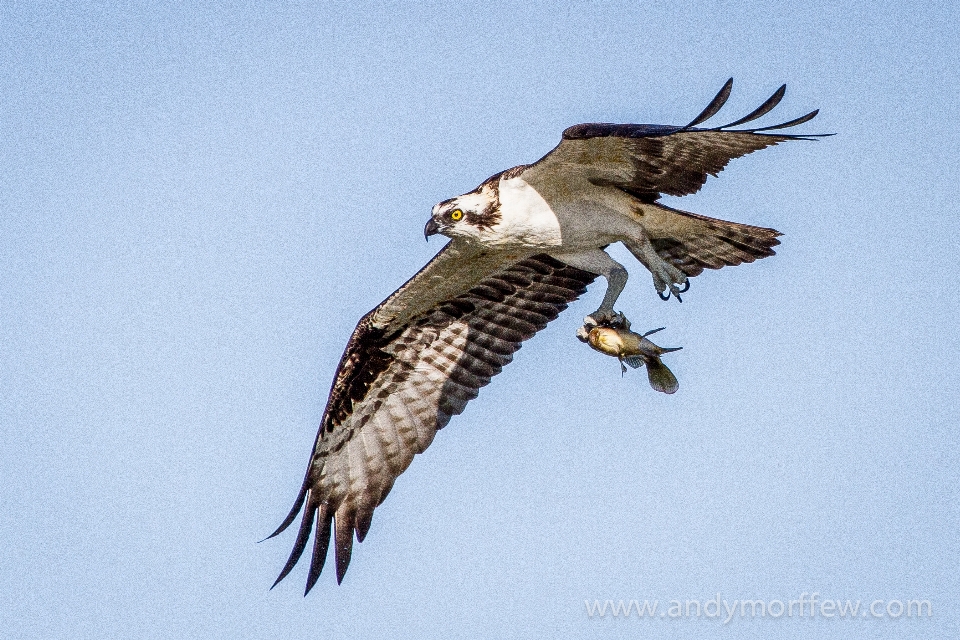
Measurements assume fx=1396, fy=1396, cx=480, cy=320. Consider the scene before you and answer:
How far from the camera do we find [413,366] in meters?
12.3

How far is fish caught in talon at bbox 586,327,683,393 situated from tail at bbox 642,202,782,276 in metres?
1.13

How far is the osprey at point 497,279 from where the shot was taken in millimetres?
10758

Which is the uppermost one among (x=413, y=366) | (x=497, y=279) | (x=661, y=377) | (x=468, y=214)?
(x=468, y=214)

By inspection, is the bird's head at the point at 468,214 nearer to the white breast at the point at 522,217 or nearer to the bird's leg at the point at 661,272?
the white breast at the point at 522,217

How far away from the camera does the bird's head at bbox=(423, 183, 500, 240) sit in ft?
36.0

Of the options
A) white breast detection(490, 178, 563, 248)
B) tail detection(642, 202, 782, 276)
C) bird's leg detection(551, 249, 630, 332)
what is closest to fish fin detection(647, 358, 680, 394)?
bird's leg detection(551, 249, 630, 332)

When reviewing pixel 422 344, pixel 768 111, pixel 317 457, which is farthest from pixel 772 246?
pixel 317 457

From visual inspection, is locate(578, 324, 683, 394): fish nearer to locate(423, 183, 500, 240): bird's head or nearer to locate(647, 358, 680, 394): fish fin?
locate(647, 358, 680, 394): fish fin

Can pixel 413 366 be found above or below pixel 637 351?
above

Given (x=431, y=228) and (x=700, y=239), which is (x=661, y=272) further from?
(x=431, y=228)

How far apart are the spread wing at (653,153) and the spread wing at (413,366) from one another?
1.31 m

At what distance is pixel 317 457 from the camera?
1209 centimetres

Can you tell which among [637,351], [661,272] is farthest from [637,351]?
[661,272]

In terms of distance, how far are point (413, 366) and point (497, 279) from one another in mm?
1079
